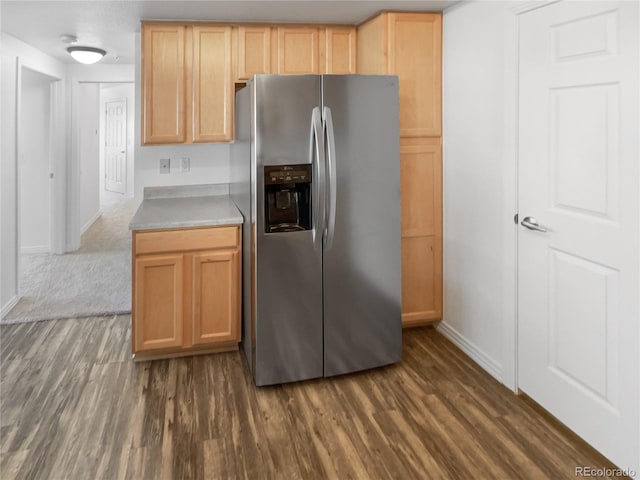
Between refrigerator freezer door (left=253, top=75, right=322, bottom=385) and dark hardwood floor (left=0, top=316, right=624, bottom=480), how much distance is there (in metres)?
0.17

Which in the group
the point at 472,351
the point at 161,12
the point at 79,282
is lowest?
the point at 472,351

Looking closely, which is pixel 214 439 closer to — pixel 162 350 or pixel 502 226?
pixel 162 350

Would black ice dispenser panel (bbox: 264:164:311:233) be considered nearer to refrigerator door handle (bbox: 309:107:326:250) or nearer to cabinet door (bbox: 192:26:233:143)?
refrigerator door handle (bbox: 309:107:326:250)

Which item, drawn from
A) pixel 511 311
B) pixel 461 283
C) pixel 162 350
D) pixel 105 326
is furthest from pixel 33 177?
pixel 511 311

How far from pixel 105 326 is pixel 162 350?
2.66ft

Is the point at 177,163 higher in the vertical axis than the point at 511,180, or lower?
higher

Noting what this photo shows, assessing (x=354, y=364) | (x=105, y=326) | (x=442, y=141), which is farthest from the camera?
(x=105, y=326)

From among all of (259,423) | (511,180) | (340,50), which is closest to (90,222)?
(340,50)

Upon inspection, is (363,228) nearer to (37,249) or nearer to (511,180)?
(511,180)

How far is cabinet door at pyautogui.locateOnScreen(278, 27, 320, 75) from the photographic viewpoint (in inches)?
129

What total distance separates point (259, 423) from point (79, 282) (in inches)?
119

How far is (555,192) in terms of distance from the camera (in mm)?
2201

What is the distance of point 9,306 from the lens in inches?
147

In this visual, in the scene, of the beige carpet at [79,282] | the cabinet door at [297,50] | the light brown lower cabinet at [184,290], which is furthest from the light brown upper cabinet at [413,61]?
the beige carpet at [79,282]
